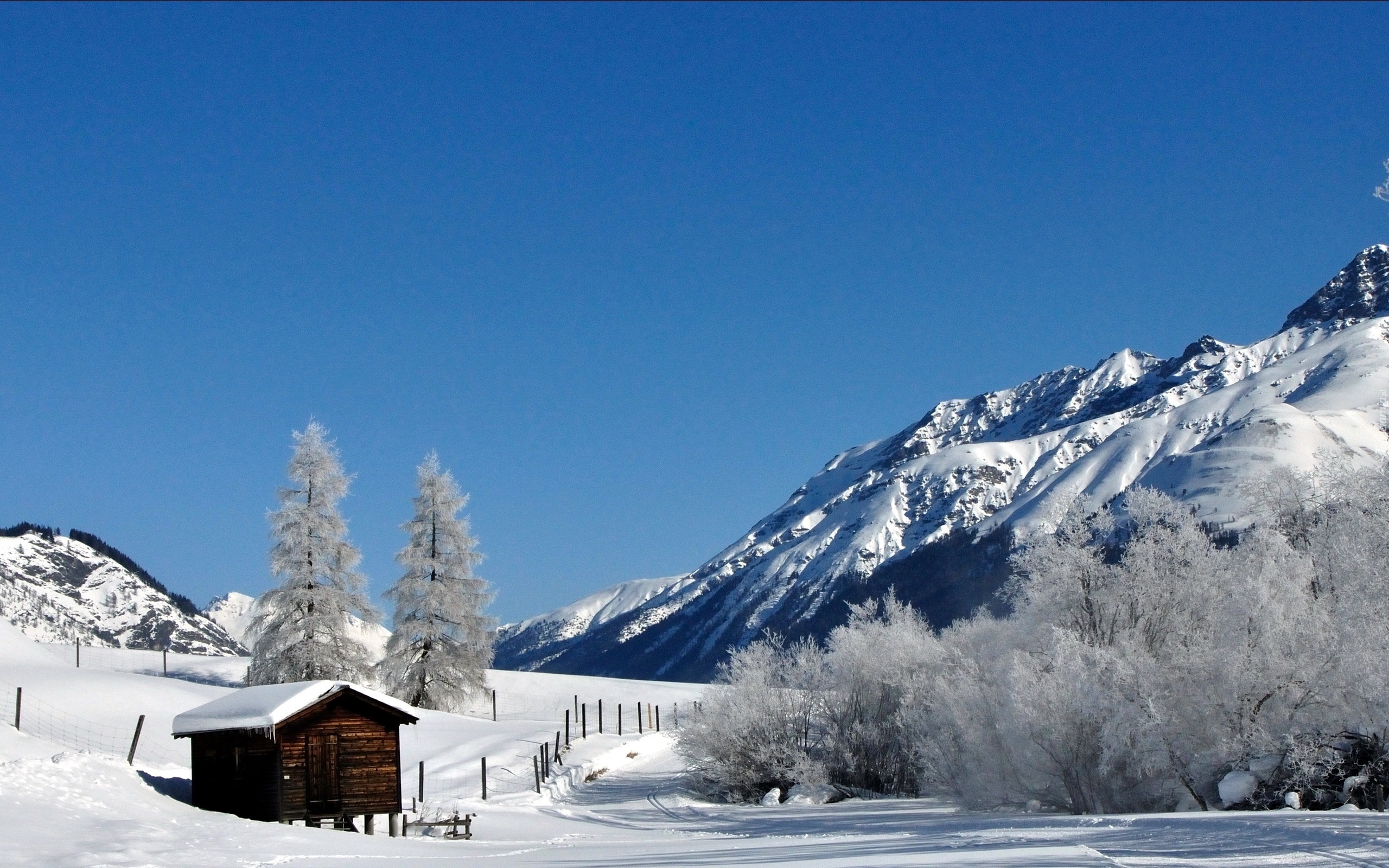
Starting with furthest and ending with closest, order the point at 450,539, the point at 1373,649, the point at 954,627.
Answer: the point at 450,539 < the point at 954,627 < the point at 1373,649

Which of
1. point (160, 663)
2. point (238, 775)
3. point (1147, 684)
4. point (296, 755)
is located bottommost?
point (238, 775)

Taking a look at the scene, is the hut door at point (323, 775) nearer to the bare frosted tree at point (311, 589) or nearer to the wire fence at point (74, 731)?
the wire fence at point (74, 731)

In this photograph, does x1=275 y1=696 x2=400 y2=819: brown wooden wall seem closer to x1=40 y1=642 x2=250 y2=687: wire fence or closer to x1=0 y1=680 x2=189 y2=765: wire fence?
x1=0 y1=680 x2=189 y2=765: wire fence

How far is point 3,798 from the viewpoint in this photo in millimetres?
21609

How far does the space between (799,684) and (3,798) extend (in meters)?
28.6

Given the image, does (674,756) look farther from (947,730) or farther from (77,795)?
(77,795)

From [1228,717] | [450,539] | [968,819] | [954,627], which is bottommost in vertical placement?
[968,819]

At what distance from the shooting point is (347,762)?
2889 cm

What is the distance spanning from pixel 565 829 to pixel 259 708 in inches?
318

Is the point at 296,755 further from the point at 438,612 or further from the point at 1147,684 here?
the point at 438,612

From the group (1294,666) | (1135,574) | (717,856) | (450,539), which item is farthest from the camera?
(450,539)

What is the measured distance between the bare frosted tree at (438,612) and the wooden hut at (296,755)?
2339 cm

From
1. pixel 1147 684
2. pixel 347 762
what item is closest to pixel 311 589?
pixel 347 762

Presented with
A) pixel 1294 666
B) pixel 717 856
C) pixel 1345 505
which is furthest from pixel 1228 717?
pixel 717 856
